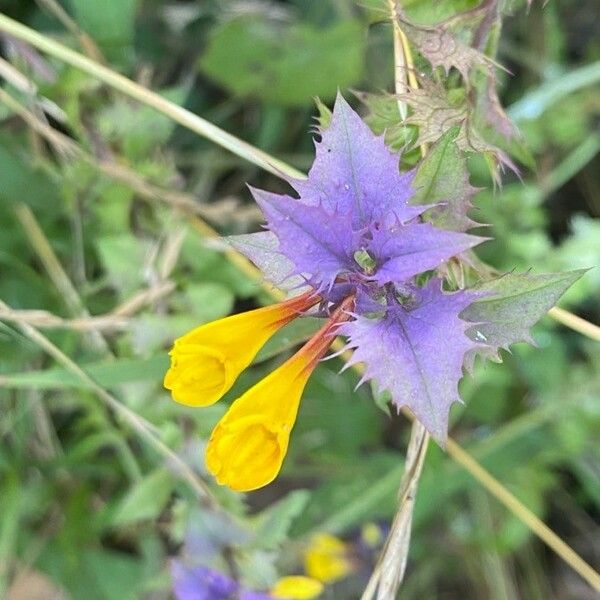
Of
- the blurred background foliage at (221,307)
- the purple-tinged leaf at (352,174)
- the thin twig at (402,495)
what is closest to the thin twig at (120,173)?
the blurred background foliage at (221,307)

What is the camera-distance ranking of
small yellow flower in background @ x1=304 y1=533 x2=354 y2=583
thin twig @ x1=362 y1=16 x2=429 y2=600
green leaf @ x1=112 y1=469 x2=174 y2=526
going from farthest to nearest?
1. small yellow flower in background @ x1=304 y1=533 x2=354 y2=583
2. green leaf @ x1=112 y1=469 x2=174 y2=526
3. thin twig @ x1=362 y1=16 x2=429 y2=600

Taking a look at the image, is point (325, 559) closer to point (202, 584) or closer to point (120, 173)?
point (202, 584)

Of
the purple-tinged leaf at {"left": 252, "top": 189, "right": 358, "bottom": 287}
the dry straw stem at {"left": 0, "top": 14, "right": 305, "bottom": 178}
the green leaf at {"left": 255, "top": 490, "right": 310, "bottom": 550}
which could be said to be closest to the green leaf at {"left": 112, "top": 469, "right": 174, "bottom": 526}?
the green leaf at {"left": 255, "top": 490, "right": 310, "bottom": 550}

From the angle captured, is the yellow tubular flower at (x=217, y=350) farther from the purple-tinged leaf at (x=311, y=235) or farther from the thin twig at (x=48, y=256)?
the thin twig at (x=48, y=256)

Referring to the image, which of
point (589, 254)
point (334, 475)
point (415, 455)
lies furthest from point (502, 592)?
point (415, 455)

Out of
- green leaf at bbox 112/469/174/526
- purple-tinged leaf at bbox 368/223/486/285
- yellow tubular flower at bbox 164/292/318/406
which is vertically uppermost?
purple-tinged leaf at bbox 368/223/486/285

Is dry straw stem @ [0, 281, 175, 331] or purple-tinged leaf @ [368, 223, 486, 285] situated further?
dry straw stem @ [0, 281, 175, 331]

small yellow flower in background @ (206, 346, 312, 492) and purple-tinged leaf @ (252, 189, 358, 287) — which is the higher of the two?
purple-tinged leaf @ (252, 189, 358, 287)

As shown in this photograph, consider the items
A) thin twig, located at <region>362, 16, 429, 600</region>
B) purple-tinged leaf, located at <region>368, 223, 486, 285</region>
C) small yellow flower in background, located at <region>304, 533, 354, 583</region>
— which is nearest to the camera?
purple-tinged leaf, located at <region>368, 223, 486, 285</region>

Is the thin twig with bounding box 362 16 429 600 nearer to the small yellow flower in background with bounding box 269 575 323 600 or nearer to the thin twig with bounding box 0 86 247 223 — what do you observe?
the small yellow flower in background with bounding box 269 575 323 600
